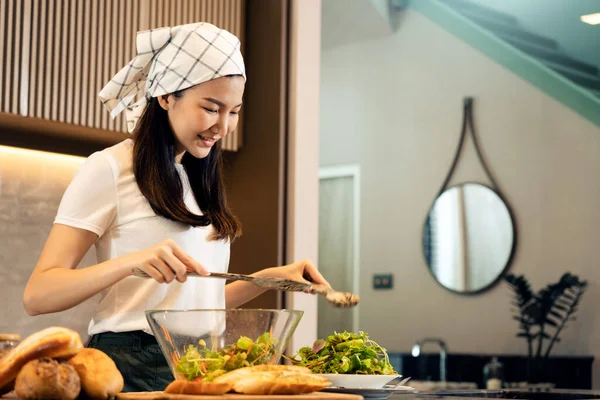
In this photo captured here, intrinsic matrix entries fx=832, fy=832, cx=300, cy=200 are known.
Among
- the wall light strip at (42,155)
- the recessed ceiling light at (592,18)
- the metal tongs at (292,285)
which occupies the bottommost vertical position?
the metal tongs at (292,285)

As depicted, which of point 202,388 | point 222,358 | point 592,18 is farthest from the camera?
point 592,18

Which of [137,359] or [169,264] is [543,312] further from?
[169,264]

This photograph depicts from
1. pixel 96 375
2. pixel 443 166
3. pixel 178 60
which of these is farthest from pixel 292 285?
pixel 443 166

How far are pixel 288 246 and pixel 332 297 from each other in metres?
1.71

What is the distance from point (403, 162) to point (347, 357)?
15.7 ft

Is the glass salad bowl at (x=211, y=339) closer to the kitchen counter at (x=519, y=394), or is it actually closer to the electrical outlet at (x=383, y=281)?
the kitchen counter at (x=519, y=394)

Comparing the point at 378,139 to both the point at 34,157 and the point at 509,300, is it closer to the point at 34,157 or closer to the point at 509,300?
the point at 509,300

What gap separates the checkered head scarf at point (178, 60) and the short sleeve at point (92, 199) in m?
0.20

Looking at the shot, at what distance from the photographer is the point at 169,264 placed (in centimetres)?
123

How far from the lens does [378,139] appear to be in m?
6.17

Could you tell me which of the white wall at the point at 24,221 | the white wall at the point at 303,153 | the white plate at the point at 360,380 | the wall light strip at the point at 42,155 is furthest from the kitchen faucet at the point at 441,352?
the white plate at the point at 360,380

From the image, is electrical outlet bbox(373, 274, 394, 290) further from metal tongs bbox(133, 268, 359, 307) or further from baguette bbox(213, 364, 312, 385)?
baguette bbox(213, 364, 312, 385)

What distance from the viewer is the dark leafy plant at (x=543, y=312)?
4906 mm

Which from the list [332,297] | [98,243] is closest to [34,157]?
[98,243]
